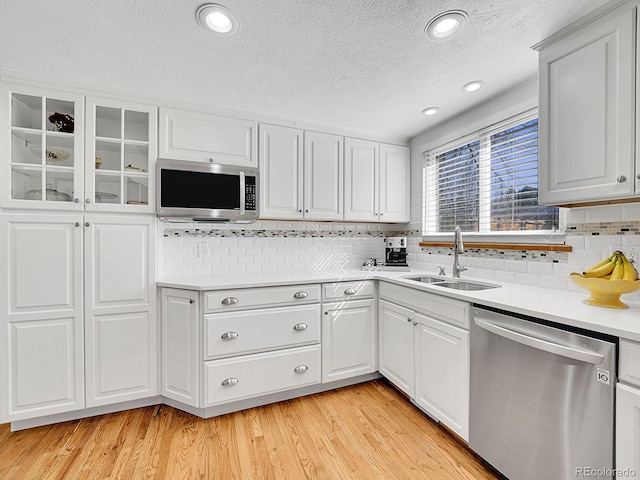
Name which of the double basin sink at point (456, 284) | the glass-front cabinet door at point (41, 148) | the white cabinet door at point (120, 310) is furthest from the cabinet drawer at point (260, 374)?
the glass-front cabinet door at point (41, 148)

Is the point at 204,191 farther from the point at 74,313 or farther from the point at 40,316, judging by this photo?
the point at 40,316

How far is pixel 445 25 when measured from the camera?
146 cm

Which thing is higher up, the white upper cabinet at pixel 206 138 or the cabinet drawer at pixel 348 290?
the white upper cabinet at pixel 206 138

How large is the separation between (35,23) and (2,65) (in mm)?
644

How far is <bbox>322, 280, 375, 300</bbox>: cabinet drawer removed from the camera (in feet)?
7.71

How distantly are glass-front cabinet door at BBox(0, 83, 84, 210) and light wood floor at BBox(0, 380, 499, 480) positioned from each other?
4.87 feet

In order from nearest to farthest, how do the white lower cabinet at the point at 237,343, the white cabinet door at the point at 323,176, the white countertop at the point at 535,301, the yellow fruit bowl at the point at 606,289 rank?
the white countertop at the point at 535,301, the yellow fruit bowl at the point at 606,289, the white lower cabinet at the point at 237,343, the white cabinet door at the point at 323,176

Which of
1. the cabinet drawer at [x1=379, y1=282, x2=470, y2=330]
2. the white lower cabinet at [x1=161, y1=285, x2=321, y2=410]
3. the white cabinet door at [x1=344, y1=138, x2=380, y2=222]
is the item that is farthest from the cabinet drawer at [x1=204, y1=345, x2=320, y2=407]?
the white cabinet door at [x1=344, y1=138, x2=380, y2=222]

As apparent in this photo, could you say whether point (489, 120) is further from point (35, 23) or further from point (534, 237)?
point (35, 23)

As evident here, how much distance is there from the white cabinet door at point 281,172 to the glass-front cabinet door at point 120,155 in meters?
0.83

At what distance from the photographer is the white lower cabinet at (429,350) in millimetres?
1691

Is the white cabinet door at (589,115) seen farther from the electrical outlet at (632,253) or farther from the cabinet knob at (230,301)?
the cabinet knob at (230,301)

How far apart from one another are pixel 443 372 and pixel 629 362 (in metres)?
0.94

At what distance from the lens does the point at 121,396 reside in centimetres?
207
